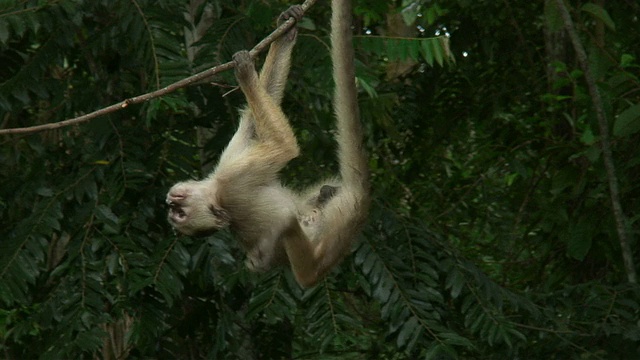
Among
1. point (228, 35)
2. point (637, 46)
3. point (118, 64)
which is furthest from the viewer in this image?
point (637, 46)

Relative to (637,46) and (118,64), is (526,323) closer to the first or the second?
(637,46)

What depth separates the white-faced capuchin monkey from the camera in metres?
5.07

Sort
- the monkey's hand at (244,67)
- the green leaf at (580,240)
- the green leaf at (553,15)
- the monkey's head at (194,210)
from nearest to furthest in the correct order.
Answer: the monkey's hand at (244,67) → the monkey's head at (194,210) → the green leaf at (553,15) → the green leaf at (580,240)

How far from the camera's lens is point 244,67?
15.9ft

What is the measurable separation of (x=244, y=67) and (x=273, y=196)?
1.00 m

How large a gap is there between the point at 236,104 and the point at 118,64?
1150 mm

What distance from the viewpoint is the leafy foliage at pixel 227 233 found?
5883 mm

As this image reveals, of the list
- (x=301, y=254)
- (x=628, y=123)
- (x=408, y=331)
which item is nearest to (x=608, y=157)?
(x=628, y=123)

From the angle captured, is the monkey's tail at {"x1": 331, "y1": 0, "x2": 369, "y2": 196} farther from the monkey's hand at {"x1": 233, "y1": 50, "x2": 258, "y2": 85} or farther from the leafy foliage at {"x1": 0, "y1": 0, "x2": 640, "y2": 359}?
the leafy foliage at {"x1": 0, "y1": 0, "x2": 640, "y2": 359}

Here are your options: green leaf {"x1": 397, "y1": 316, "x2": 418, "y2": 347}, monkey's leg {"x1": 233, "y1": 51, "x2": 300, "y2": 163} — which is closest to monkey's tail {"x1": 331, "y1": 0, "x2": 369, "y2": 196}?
monkey's leg {"x1": 233, "y1": 51, "x2": 300, "y2": 163}

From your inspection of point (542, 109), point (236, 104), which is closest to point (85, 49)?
point (236, 104)

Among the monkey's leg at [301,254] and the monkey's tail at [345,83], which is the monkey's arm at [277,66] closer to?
the monkey's tail at [345,83]

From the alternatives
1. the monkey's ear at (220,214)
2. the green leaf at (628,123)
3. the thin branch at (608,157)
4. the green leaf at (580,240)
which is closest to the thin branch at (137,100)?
the monkey's ear at (220,214)

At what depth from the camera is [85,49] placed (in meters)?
6.59
